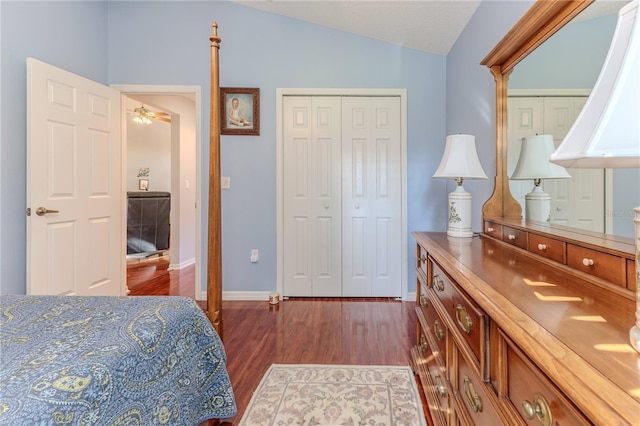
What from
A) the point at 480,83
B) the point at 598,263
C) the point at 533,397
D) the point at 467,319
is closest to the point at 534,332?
the point at 533,397

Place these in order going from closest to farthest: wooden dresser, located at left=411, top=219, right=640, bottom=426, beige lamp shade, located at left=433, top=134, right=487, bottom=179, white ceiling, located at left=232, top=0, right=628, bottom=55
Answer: wooden dresser, located at left=411, top=219, right=640, bottom=426, beige lamp shade, located at left=433, top=134, right=487, bottom=179, white ceiling, located at left=232, top=0, right=628, bottom=55

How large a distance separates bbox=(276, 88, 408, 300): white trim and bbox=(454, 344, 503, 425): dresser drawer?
6.83ft

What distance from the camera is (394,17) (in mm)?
2594

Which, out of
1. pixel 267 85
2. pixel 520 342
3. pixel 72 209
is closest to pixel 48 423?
pixel 520 342

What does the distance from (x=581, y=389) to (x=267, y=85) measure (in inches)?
124

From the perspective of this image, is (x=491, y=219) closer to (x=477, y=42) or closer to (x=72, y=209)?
(x=477, y=42)

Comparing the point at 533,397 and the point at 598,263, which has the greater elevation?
the point at 598,263

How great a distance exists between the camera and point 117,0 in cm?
300

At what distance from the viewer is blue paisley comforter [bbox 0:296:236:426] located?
0.65 metres

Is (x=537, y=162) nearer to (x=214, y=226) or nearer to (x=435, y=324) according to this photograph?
(x=435, y=324)

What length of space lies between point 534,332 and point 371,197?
257 cm

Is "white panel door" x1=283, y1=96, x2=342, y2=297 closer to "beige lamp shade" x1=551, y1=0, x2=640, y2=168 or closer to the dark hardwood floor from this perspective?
the dark hardwood floor

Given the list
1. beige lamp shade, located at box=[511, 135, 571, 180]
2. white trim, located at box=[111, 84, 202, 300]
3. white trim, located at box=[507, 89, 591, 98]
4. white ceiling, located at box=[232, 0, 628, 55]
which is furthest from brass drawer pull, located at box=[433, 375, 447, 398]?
white ceiling, located at box=[232, 0, 628, 55]

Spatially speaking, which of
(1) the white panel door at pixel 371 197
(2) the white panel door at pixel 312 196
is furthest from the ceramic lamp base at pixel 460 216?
(2) the white panel door at pixel 312 196
